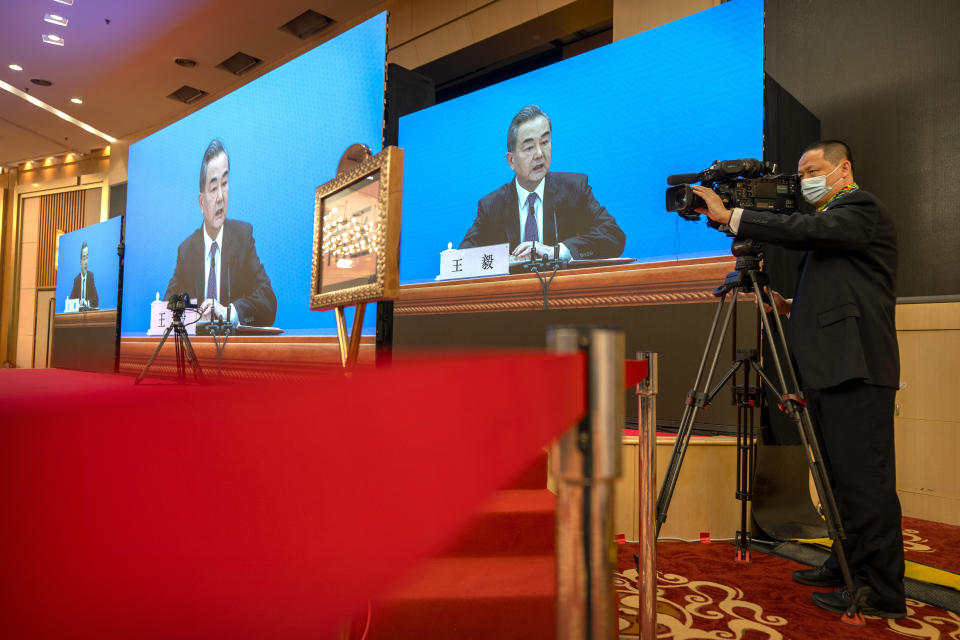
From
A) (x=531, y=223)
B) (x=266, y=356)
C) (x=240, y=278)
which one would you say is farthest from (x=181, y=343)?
(x=531, y=223)

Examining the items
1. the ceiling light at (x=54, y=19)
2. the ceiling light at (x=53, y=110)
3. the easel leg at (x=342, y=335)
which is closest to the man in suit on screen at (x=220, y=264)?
the easel leg at (x=342, y=335)

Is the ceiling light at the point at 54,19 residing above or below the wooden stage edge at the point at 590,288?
above

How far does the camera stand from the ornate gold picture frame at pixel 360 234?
1.51m

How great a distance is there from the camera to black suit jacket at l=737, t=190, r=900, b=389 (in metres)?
1.79

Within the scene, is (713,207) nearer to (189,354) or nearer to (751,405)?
(751,405)

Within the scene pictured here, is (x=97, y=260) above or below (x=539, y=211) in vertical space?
below

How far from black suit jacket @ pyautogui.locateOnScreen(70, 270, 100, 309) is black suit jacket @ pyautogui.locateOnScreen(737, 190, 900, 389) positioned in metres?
5.01

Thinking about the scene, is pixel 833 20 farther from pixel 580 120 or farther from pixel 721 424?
pixel 721 424

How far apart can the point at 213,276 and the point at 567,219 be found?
225 centimetres

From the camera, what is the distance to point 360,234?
66.6 inches

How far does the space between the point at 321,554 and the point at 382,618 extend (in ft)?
4.26

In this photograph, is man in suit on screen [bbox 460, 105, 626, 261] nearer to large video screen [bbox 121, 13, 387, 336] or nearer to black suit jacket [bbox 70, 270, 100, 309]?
large video screen [bbox 121, 13, 387, 336]

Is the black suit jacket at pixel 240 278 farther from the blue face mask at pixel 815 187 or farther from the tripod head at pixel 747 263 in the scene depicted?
the blue face mask at pixel 815 187

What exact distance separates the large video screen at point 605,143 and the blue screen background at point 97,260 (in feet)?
7.86
